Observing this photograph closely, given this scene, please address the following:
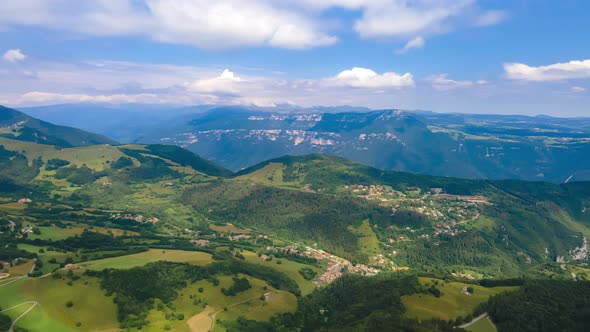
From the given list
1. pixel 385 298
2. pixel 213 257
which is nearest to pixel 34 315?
pixel 213 257

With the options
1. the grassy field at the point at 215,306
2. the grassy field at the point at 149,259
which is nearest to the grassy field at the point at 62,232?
the grassy field at the point at 149,259

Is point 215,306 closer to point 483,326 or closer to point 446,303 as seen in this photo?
point 446,303

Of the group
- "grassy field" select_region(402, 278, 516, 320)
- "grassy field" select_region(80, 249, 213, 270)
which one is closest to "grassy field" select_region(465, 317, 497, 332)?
"grassy field" select_region(402, 278, 516, 320)

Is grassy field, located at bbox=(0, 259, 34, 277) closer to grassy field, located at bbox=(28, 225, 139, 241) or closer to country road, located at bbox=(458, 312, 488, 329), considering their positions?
grassy field, located at bbox=(28, 225, 139, 241)

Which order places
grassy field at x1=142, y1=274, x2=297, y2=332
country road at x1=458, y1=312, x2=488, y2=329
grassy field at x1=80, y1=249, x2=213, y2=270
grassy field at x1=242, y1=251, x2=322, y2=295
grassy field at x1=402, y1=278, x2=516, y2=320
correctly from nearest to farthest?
country road at x1=458, y1=312, x2=488, y2=329 < grassy field at x1=142, y1=274, x2=297, y2=332 < grassy field at x1=402, y1=278, x2=516, y2=320 < grassy field at x1=80, y1=249, x2=213, y2=270 < grassy field at x1=242, y1=251, x2=322, y2=295

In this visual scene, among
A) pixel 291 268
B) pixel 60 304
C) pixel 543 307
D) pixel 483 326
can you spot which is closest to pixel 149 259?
pixel 60 304

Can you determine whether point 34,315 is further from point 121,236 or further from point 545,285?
point 545,285

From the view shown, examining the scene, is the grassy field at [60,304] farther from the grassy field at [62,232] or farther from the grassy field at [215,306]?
the grassy field at [62,232]

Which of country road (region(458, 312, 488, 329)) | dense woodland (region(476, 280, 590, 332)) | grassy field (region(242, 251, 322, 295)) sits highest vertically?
dense woodland (region(476, 280, 590, 332))
